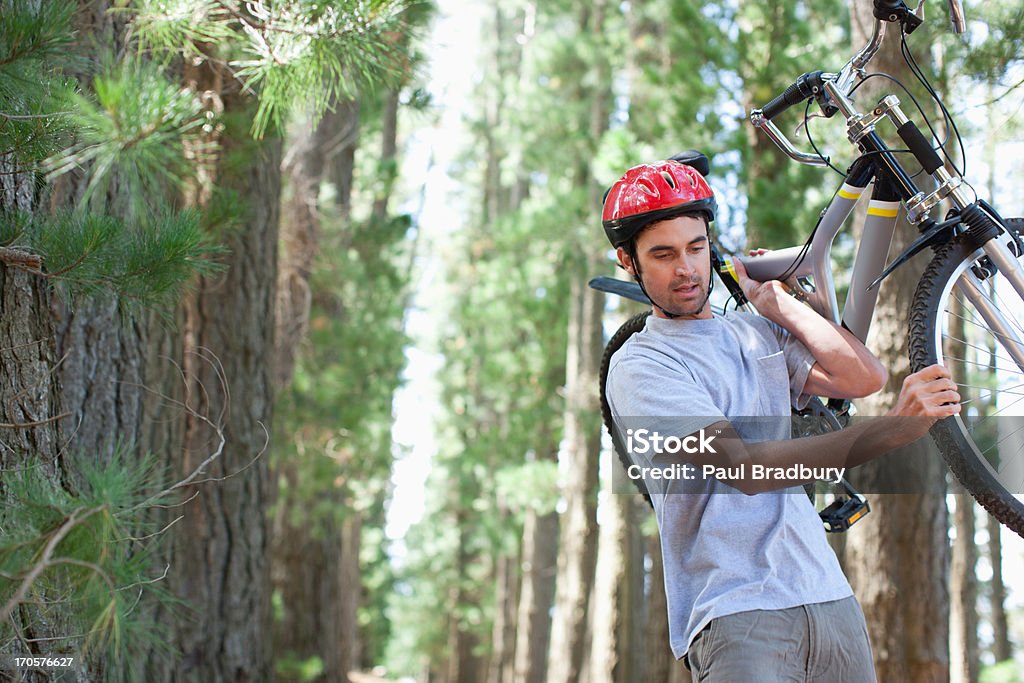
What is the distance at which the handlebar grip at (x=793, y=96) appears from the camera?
2850 mm

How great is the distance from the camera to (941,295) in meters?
2.56

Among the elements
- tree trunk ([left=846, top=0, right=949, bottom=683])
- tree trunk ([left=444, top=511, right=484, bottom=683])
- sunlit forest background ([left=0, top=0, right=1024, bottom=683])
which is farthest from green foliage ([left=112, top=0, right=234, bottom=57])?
tree trunk ([left=444, top=511, right=484, bottom=683])

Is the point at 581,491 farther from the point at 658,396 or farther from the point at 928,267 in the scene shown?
the point at 658,396

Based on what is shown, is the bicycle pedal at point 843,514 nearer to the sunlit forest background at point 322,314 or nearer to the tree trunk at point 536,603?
the sunlit forest background at point 322,314

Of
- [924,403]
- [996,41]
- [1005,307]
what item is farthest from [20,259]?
[996,41]

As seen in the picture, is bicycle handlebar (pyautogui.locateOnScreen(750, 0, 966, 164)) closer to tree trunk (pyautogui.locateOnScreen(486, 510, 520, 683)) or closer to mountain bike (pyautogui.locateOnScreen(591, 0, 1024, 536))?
mountain bike (pyautogui.locateOnScreen(591, 0, 1024, 536))

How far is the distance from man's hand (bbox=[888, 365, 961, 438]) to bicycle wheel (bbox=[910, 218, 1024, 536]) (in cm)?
27

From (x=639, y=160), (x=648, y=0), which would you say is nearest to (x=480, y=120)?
(x=648, y=0)

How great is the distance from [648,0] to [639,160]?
175 inches

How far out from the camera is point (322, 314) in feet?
32.3

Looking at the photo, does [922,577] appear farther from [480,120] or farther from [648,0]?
[480,120]

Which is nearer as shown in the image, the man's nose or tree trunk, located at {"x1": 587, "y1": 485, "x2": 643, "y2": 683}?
the man's nose

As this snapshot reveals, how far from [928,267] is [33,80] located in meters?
2.29

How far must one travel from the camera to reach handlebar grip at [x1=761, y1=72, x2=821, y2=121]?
2850 millimetres
